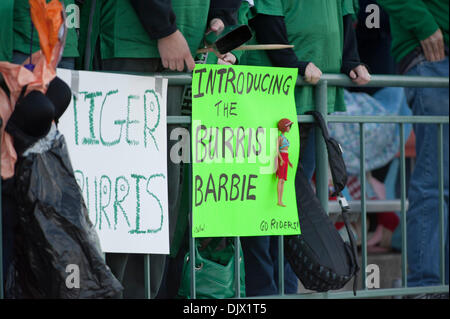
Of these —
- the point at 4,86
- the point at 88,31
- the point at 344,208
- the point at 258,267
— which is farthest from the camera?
the point at 258,267

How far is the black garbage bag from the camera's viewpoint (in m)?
2.76

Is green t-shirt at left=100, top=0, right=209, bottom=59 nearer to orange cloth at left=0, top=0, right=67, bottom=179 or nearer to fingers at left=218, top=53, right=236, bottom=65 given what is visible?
fingers at left=218, top=53, right=236, bottom=65

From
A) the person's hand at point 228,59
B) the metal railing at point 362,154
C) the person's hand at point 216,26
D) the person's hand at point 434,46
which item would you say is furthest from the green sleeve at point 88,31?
the person's hand at point 434,46

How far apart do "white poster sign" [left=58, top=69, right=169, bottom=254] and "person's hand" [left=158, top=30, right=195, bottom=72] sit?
89mm

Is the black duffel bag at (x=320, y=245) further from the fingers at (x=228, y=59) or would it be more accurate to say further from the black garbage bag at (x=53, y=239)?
the black garbage bag at (x=53, y=239)

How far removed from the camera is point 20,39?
3121mm

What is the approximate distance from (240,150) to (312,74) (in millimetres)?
512

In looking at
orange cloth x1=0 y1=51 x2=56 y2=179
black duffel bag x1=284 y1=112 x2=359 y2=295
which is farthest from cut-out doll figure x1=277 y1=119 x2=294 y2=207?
orange cloth x1=0 y1=51 x2=56 y2=179

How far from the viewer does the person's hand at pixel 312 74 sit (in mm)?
3686

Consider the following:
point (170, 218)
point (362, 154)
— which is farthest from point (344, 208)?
point (170, 218)

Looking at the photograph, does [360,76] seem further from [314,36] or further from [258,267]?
[258,267]

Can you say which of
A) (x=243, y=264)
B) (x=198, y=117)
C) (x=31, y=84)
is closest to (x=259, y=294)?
(x=243, y=264)

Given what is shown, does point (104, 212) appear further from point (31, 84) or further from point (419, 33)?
point (419, 33)

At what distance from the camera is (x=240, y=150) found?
3.47 metres
